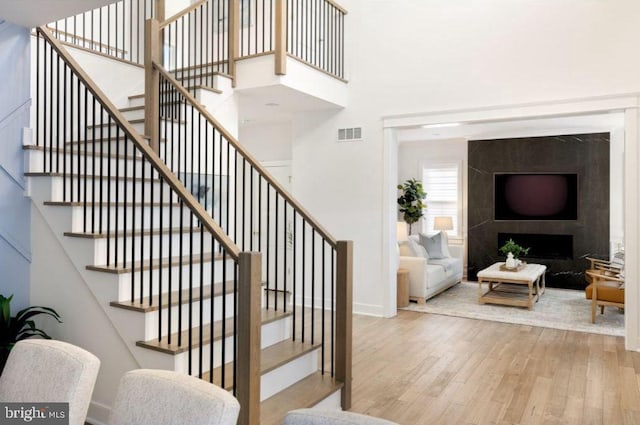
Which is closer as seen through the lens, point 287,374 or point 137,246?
point 287,374

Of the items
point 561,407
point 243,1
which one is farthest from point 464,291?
point 243,1

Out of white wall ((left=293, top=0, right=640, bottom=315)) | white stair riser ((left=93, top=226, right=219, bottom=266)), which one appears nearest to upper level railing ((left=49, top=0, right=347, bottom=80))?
white wall ((left=293, top=0, right=640, bottom=315))

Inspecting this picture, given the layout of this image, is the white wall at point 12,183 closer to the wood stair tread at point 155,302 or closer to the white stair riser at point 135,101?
the wood stair tread at point 155,302

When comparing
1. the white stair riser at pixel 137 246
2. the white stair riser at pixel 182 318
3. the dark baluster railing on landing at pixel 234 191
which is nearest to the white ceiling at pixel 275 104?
the dark baluster railing on landing at pixel 234 191

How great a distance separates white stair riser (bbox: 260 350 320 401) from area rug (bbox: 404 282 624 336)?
337cm

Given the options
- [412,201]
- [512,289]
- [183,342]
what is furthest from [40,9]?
[412,201]

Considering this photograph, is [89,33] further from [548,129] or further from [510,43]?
[548,129]

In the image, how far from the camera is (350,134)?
650 cm

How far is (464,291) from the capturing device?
8125 millimetres

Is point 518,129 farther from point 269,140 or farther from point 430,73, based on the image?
point 269,140

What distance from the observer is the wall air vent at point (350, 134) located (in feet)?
21.1

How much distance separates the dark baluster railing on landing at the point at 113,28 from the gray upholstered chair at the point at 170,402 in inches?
197

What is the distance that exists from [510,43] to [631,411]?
387 cm

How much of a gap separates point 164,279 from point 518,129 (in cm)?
705
